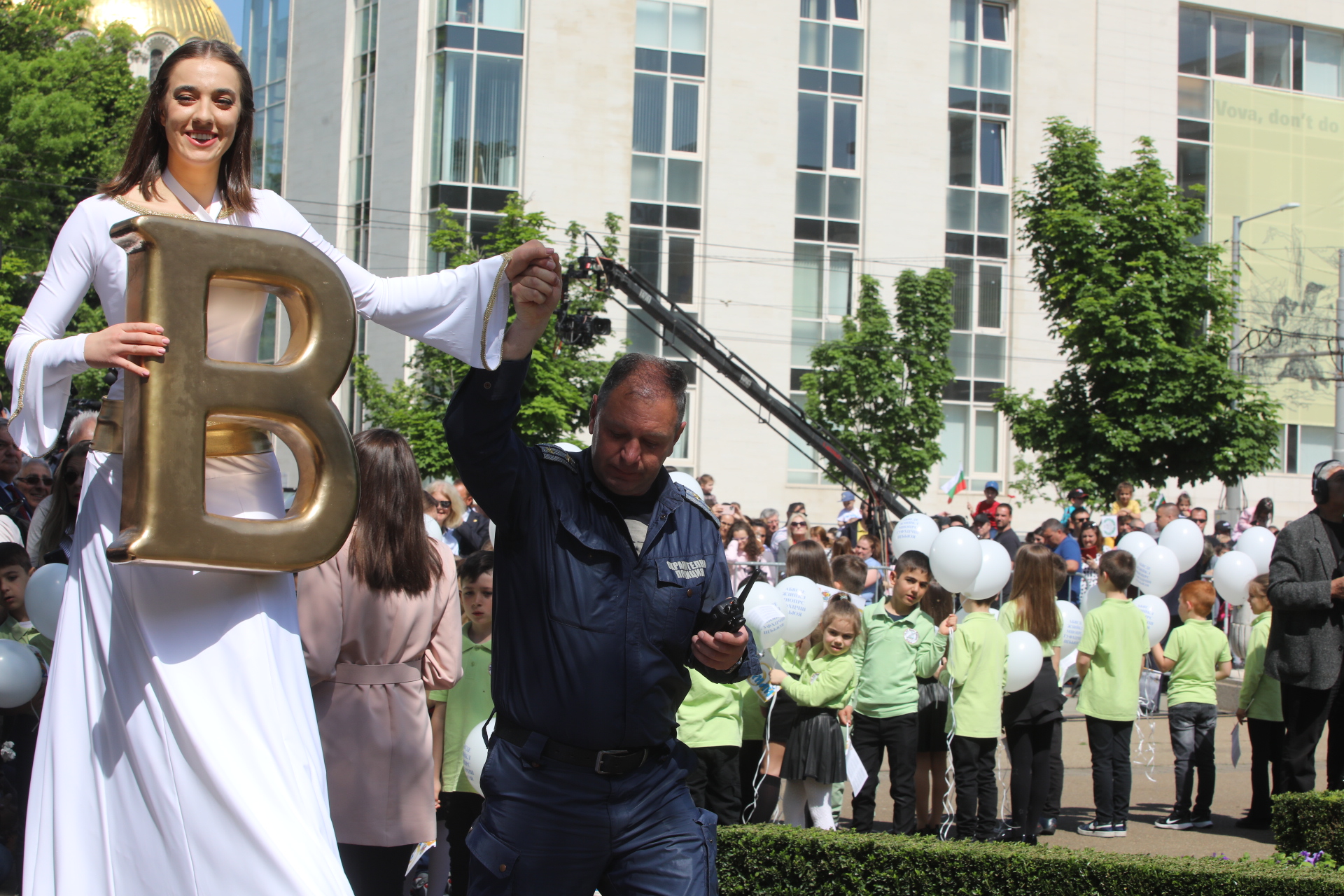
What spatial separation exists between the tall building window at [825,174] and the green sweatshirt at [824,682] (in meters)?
25.9

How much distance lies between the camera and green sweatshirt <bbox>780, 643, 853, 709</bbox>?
25.4 feet

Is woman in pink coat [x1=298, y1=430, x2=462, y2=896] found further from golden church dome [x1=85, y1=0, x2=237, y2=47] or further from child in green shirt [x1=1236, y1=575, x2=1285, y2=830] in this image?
golden church dome [x1=85, y1=0, x2=237, y2=47]

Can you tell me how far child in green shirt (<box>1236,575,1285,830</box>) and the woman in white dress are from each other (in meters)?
7.70

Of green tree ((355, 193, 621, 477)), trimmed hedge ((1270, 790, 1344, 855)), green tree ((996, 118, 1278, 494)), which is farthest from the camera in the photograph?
green tree ((996, 118, 1278, 494))

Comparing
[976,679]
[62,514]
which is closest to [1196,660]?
[976,679]

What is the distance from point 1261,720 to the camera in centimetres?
914

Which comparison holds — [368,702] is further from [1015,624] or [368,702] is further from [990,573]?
[990,573]

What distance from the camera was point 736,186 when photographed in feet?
110

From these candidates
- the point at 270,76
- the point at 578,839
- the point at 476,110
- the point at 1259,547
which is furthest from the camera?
the point at 270,76

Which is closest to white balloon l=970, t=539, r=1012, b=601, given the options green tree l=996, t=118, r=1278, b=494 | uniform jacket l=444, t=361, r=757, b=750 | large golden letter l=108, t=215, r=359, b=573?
uniform jacket l=444, t=361, r=757, b=750

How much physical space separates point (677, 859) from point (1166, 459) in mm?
23634

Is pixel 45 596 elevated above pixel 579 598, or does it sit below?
below

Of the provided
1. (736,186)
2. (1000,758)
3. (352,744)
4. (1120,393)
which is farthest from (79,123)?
(352,744)

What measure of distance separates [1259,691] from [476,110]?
2652 centimetres
